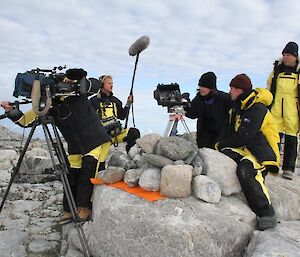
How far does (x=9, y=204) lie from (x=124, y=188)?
3161 millimetres

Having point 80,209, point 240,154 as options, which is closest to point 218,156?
point 240,154

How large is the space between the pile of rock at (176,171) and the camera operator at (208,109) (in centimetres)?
113

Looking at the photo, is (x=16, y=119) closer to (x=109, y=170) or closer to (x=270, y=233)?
(x=109, y=170)

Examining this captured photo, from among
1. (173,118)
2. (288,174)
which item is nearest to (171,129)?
(173,118)

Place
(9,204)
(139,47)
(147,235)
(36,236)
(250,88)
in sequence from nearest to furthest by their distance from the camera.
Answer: (147,235) → (250,88) → (36,236) → (9,204) → (139,47)

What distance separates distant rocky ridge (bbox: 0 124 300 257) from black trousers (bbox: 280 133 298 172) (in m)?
0.52

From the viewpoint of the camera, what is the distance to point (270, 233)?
491 cm

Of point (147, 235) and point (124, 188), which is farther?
point (124, 188)

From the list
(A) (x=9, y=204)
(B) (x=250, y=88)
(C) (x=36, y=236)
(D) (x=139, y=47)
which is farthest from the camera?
(D) (x=139, y=47)

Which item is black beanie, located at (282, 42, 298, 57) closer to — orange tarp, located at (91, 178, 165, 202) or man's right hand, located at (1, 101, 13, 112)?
orange tarp, located at (91, 178, 165, 202)

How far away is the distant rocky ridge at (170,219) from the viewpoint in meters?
4.66

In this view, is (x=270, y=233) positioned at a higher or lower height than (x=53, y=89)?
lower

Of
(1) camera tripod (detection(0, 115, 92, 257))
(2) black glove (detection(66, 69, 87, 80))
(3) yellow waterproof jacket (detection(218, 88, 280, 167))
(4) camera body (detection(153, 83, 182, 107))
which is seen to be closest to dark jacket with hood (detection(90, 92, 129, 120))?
(4) camera body (detection(153, 83, 182, 107))

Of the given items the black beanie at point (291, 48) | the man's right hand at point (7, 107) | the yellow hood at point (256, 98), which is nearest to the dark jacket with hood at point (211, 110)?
the yellow hood at point (256, 98)
